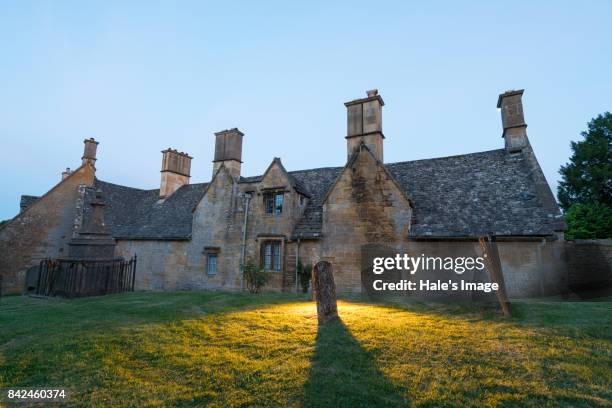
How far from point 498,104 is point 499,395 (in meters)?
18.2

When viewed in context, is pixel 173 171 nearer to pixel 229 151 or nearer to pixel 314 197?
pixel 229 151

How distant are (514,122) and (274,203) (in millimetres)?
14257

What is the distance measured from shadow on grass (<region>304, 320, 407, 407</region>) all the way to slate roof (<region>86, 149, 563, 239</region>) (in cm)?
945

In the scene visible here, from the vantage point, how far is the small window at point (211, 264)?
19.2m

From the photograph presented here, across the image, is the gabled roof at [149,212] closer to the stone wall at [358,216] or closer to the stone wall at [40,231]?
the stone wall at [40,231]

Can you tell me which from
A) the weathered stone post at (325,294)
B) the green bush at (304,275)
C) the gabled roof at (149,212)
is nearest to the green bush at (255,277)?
the green bush at (304,275)

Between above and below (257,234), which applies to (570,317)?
below

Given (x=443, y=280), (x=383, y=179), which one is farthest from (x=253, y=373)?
(x=383, y=179)

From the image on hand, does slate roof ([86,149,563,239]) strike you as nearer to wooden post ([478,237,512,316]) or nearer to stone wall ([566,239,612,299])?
stone wall ([566,239,612,299])

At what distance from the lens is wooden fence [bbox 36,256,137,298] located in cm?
1340

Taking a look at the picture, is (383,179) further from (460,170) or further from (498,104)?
(498,104)

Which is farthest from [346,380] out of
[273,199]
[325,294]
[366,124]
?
[366,124]

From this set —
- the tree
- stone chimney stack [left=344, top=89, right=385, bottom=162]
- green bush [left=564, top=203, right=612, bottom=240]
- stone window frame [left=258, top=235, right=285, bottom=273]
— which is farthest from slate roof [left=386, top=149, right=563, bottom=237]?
the tree

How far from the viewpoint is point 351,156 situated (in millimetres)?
16750
